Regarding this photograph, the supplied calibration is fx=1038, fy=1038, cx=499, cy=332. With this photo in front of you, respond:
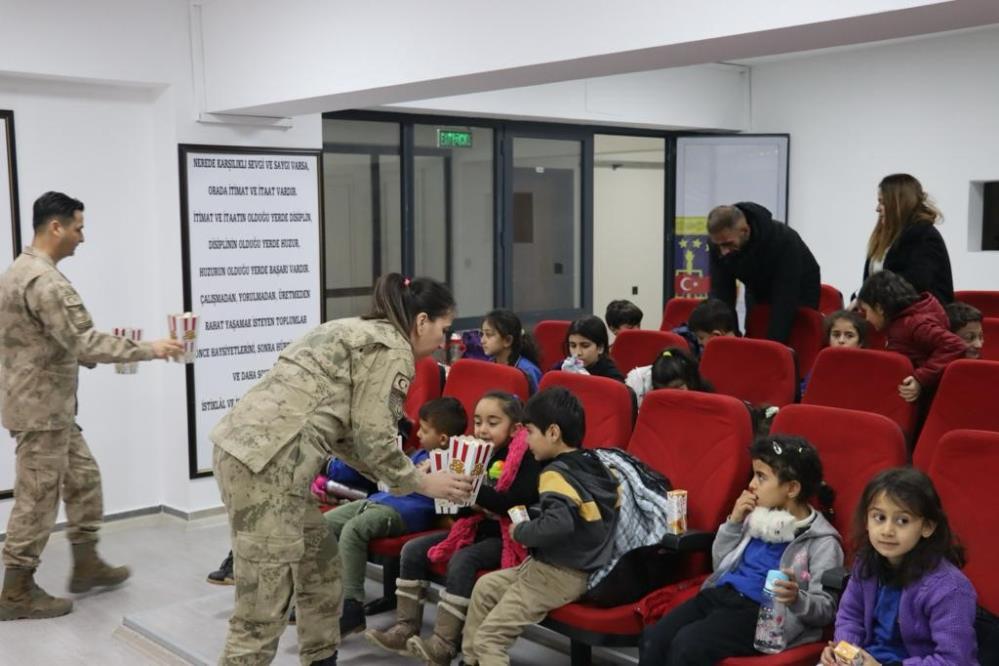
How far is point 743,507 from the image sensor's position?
9.94 ft

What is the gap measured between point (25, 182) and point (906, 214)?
4280mm

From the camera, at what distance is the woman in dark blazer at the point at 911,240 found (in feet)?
15.1

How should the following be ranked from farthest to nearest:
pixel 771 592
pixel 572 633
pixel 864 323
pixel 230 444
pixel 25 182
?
pixel 25 182 → pixel 864 323 → pixel 572 633 → pixel 230 444 → pixel 771 592

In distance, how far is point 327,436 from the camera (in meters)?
2.93

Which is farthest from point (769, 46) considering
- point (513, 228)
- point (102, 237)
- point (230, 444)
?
point (513, 228)

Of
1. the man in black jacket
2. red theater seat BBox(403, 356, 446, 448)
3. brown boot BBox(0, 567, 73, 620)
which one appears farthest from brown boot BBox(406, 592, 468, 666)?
the man in black jacket

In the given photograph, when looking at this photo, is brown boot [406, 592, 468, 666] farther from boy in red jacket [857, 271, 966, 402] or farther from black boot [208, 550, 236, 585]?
boy in red jacket [857, 271, 966, 402]

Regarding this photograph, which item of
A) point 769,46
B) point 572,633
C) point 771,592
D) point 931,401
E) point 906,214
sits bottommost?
point 572,633

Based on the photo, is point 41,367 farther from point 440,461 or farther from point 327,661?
point 440,461

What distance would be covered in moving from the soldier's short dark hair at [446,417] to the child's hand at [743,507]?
3.94 feet

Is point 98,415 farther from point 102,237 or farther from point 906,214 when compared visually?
point 906,214

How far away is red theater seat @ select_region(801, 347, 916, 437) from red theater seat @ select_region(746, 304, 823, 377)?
0.95 metres

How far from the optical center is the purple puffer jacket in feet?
7.88

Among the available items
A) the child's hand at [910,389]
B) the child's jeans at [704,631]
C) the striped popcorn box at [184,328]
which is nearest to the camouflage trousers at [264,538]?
the child's jeans at [704,631]
